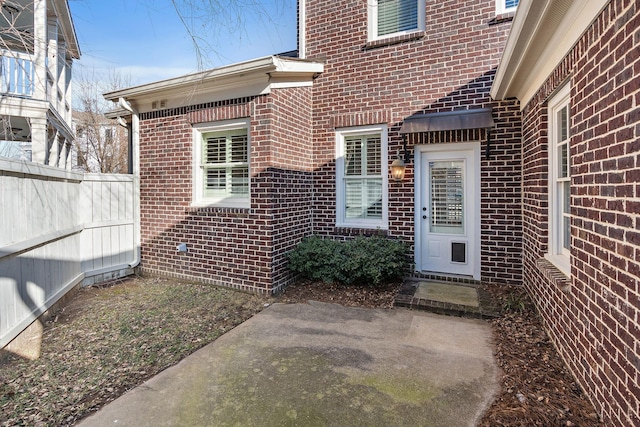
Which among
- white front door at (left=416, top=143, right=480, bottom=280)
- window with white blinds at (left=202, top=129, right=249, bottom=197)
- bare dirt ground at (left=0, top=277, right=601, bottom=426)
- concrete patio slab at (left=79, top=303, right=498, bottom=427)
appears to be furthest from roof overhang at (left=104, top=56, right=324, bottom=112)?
concrete patio slab at (left=79, top=303, right=498, bottom=427)

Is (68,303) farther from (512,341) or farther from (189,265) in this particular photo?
(512,341)

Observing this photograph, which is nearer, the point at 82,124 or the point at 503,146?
the point at 503,146

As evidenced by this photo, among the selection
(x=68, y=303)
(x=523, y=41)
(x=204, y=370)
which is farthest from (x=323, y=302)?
(x=523, y=41)

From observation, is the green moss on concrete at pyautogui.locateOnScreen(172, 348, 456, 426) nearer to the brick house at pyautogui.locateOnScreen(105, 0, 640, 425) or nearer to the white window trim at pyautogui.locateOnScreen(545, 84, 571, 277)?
the brick house at pyautogui.locateOnScreen(105, 0, 640, 425)

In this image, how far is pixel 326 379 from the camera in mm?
2887

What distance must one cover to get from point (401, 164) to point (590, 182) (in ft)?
10.1

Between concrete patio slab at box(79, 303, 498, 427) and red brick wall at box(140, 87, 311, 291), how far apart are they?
1539mm

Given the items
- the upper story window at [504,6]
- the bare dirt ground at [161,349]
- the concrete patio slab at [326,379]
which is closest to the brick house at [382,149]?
the upper story window at [504,6]

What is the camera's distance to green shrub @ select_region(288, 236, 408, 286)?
5.20 metres

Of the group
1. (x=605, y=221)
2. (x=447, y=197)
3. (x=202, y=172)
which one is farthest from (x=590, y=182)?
(x=202, y=172)

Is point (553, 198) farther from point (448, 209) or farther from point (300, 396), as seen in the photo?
point (300, 396)

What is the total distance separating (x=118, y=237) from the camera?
6.12 meters

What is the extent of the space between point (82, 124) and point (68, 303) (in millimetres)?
13324

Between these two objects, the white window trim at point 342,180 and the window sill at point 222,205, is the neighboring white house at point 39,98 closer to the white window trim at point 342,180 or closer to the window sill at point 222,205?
the window sill at point 222,205
